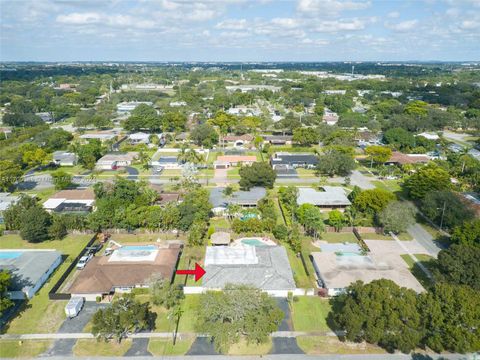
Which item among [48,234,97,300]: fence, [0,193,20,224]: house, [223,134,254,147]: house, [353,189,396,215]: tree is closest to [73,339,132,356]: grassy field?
[48,234,97,300]: fence

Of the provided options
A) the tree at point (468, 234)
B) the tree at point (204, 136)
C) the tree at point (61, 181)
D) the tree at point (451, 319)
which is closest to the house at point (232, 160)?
the tree at point (204, 136)

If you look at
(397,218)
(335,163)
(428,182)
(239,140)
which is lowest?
(239,140)

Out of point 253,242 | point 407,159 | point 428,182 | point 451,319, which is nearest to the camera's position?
point 451,319

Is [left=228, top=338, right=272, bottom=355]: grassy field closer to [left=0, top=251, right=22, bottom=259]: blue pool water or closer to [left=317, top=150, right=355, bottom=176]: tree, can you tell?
[left=0, top=251, right=22, bottom=259]: blue pool water

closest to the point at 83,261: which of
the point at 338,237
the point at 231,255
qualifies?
the point at 231,255

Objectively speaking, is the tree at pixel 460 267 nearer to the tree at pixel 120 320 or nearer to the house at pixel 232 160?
the tree at pixel 120 320

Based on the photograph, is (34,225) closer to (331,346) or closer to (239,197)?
(239,197)
